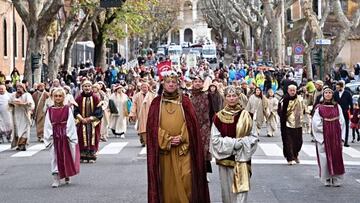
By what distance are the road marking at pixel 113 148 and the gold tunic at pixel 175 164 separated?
36.7 ft

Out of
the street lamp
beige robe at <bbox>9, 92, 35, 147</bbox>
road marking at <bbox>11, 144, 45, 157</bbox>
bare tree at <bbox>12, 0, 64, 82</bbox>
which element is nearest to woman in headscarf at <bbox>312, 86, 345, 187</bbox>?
road marking at <bbox>11, 144, 45, 157</bbox>

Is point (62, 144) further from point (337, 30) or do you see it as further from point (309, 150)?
point (337, 30)

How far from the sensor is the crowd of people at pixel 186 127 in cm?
1072

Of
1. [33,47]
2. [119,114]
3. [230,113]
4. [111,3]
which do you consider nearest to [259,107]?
[119,114]

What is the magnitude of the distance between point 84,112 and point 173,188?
7.72m

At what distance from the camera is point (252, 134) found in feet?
36.4

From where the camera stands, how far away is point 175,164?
10727 millimetres

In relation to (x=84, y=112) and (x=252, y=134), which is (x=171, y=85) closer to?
(x=252, y=134)

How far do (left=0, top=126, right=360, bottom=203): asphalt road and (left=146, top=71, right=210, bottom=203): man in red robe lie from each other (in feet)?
9.13

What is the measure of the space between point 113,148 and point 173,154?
12.5 meters

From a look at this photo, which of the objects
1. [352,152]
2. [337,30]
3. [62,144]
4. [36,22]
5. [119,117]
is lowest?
[352,152]

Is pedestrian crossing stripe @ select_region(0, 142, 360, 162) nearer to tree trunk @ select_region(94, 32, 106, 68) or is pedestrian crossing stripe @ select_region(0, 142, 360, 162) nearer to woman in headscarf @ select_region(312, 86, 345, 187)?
woman in headscarf @ select_region(312, 86, 345, 187)

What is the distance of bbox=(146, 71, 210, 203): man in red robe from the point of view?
420 inches

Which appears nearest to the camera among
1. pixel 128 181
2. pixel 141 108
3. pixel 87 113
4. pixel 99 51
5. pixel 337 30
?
pixel 128 181
